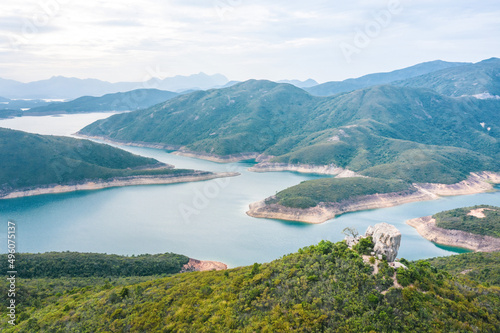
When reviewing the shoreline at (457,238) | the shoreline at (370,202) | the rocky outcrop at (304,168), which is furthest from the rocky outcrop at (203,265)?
the rocky outcrop at (304,168)

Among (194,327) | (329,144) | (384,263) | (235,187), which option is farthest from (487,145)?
(194,327)

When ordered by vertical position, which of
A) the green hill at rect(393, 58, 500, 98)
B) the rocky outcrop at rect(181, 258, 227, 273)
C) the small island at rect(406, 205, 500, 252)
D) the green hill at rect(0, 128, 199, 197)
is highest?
the green hill at rect(393, 58, 500, 98)

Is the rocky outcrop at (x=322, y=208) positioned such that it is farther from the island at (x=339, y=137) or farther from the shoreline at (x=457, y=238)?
the shoreline at (x=457, y=238)

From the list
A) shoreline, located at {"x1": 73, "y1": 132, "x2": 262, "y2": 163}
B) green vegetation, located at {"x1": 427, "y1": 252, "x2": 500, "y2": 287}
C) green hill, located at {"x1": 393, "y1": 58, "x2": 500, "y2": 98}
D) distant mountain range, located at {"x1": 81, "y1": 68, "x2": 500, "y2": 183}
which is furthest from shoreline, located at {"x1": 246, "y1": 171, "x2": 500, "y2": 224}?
green hill, located at {"x1": 393, "y1": 58, "x2": 500, "y2": 98}

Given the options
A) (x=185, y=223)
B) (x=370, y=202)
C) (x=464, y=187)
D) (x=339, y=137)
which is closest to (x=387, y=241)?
(x=185, y=223)

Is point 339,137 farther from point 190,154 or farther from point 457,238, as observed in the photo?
point 457,238

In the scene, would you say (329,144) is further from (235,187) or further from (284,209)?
(284,209)

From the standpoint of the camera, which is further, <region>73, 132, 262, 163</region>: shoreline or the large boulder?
<region>73, 132, 262, 163</region>: shoreline

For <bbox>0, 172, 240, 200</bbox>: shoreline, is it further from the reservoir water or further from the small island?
the small island
